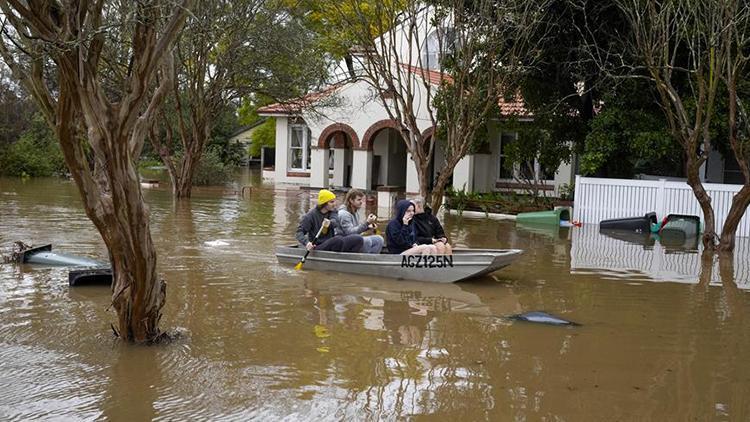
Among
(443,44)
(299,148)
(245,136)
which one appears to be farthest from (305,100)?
(245,136)

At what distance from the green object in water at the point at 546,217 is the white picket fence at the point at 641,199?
0.52 metres

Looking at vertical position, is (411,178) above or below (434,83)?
below

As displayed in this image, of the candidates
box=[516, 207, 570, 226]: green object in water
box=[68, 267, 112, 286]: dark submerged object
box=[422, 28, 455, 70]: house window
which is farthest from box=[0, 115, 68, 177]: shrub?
box=[68, 267, 112, 286]: dark submerged object

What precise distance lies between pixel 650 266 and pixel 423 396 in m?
8.54

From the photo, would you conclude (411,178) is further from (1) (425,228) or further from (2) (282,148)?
(1) (425,228)

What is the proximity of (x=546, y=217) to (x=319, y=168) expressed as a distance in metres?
13.8

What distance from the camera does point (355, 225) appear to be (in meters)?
12.5

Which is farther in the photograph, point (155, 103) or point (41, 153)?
point (41, 153)

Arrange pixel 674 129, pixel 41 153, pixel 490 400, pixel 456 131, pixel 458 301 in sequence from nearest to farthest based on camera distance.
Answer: pixel 490 400, pixel 458 301, pixel 674 129, pixel 456 131, pixel 41 153

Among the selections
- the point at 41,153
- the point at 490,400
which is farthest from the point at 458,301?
the point at 41,153

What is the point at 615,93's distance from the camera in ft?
66.3

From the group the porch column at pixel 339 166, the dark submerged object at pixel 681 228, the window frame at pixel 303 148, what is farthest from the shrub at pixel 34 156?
the dark submerged object at pixel 681 228

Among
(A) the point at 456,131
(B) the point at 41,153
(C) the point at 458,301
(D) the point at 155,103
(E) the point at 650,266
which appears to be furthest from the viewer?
(B) the point at 41,153

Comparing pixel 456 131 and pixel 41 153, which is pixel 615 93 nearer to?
pixel 456 131
